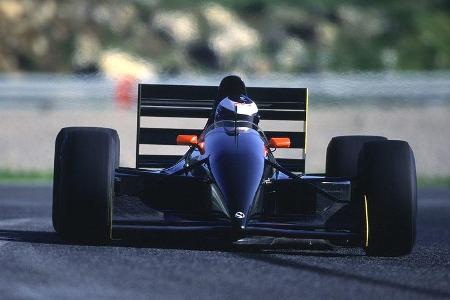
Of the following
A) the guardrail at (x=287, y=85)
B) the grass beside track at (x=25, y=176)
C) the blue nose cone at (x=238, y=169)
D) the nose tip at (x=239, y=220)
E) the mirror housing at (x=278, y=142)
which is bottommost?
the grass beside track at (x=25, y=176)

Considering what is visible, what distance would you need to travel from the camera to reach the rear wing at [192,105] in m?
12.1

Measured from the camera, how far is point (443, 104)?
26.7m

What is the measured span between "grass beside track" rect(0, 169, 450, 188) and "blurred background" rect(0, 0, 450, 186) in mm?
32

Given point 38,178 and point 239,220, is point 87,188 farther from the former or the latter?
point 38,178

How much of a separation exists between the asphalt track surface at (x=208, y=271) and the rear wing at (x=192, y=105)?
5.32 feet

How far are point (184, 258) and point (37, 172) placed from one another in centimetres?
1462

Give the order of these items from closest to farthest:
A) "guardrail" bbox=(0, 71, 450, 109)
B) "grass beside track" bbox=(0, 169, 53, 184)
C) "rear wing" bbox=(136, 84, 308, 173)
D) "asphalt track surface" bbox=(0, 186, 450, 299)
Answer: "asphalt track surface" bbox=(0, 186, 450, 299) → "rear wing" bbox=(136, 84, 308, 173) → "grass beside track" bbox=(0, 169, 53, 184) → "guardrail" bbox=(0, 71, 450, 109)

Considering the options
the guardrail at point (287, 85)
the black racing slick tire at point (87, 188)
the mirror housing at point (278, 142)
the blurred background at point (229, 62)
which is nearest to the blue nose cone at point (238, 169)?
the black racing slick tire at point (87, 188)

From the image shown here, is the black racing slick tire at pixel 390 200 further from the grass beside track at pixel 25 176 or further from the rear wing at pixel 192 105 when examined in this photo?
the grass beside track at pixel 25 176

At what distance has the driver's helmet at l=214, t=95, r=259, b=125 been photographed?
10.5 metres

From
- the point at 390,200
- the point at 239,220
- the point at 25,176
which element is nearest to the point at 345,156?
the point at 390,200

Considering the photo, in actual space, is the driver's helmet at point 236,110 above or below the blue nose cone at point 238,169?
above

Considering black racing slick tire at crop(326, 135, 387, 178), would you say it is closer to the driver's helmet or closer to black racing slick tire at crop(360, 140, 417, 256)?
the driver's helmet

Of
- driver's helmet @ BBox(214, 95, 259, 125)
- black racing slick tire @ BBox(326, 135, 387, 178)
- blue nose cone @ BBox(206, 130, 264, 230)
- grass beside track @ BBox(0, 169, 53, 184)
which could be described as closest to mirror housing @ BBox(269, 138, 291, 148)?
driver's helmet @ BBox(214, 95, 259, 125)
